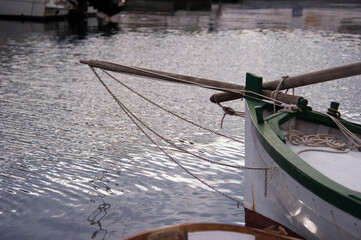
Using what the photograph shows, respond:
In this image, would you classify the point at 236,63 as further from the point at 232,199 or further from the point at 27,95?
the point at 232,199

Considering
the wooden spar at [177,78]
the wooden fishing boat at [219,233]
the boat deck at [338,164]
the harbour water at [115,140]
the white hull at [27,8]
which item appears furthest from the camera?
the white hull at [27,8]

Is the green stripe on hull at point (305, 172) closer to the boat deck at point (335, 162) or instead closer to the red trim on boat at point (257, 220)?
the boat deck at point (335, 162)

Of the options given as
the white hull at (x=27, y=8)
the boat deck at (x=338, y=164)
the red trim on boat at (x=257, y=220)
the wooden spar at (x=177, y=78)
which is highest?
the white hull at (x=27, y=8)

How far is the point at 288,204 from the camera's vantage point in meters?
4.96

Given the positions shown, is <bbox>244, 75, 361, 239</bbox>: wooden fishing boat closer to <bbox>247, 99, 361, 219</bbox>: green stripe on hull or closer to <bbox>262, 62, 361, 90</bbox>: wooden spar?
<bbox>247, 99, 361, 219</bbox>: green stripe on hull

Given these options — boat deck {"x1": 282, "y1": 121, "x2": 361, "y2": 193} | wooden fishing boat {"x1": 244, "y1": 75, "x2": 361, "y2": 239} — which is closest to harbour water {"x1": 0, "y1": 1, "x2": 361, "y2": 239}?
wooden fishing boat {"x1": 244, "y1": 75, "x2": 361, "y2": 239}

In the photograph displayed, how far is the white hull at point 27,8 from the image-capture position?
3375 cm

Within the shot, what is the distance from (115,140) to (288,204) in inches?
186

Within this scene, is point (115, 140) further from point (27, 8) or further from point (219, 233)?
point (27, 8)

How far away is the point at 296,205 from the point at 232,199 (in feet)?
5.68

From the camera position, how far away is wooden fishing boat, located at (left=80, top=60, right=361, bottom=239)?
14.0ft

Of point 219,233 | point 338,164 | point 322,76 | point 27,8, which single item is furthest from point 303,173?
point 27,8

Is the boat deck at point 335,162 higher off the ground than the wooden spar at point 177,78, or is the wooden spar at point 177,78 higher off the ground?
the wooden spar at point 177,78

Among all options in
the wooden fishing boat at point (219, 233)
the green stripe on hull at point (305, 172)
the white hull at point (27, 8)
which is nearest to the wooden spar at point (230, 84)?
the green stripe on hull at point (305, 172)
